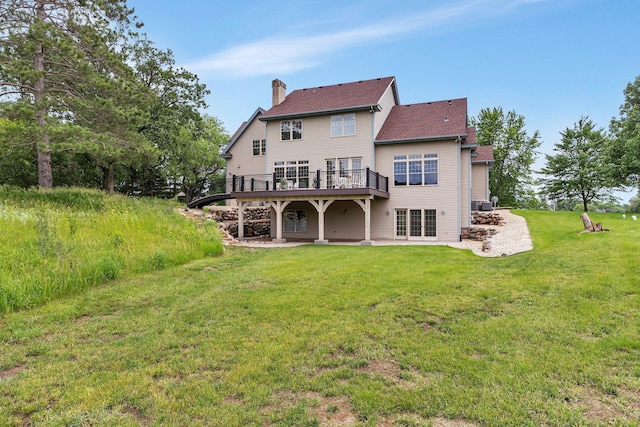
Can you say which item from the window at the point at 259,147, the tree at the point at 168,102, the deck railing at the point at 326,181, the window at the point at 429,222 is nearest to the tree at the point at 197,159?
the tree at the point at 168,102

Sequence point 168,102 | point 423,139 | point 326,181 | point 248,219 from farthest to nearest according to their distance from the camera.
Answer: point 168,102 < point 248,219 < point 326,181 < point 423,139

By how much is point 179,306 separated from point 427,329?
3621 mm

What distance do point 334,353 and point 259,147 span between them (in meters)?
19.0

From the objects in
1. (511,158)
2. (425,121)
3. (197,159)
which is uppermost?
(511,158)

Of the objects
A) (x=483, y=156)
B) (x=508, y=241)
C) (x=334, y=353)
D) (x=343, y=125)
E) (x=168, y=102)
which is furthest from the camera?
(x=168, y=102)

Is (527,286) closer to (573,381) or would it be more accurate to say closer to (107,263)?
(573,381)

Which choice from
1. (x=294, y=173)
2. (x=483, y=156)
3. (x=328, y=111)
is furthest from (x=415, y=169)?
(x=483, y=156)

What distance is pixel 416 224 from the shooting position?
1708cm

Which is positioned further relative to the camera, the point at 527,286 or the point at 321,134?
the point at 321,134

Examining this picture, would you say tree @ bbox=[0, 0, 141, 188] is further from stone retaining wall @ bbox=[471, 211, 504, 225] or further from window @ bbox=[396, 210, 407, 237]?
stone retaining wall @ bbox=[471, 211, 504, 225]

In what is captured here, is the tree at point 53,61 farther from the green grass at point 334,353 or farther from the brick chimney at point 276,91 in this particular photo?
the green grass at point 334,353

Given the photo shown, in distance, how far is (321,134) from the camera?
18.3 meters

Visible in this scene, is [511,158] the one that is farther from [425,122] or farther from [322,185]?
[322,185]

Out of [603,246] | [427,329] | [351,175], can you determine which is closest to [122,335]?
[427,329]
